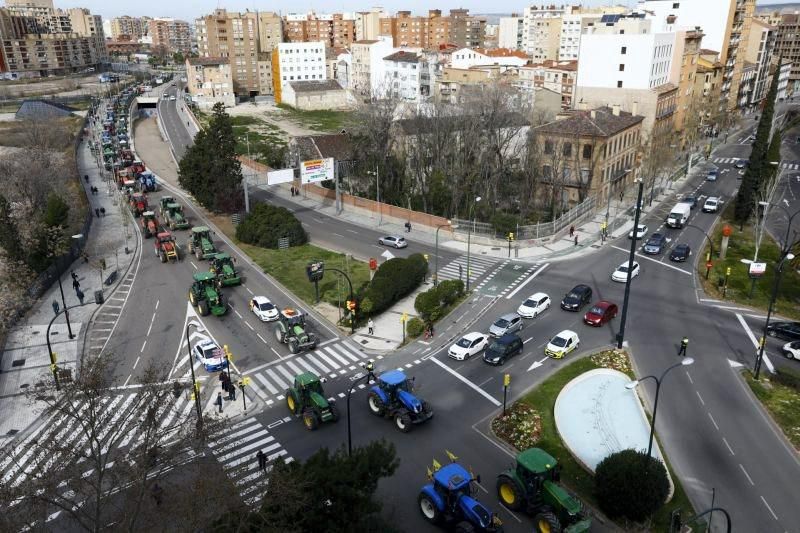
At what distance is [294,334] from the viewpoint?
38.7 meters

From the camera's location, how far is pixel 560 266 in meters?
52.7

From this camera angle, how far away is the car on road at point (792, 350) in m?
36.5

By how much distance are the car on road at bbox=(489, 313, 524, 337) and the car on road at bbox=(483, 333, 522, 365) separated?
2020 millimetres

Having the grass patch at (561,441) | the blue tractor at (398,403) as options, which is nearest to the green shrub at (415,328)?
the blue tractor at (398,403)

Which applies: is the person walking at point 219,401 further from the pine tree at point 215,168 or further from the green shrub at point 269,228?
the pine tree at point 215,168

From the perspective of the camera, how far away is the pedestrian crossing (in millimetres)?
50625

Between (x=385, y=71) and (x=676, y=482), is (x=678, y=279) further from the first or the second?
(x=385, y=71)

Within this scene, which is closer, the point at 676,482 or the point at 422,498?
the point at 422,498

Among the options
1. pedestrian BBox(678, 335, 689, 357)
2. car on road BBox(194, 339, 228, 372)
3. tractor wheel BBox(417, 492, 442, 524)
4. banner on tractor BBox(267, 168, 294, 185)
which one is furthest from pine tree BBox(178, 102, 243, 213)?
tractor wheel BBox(417, 492, 442, 524)

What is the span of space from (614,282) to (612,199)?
94.5 feet

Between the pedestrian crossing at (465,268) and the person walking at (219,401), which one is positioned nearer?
the person walking at (219,401)

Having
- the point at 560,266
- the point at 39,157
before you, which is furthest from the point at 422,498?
the point at 39,157

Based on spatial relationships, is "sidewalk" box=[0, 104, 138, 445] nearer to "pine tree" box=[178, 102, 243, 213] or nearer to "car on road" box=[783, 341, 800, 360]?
"pine tree" box=[178, 102, 243, 213]

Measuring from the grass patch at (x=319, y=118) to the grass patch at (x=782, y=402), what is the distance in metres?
103
